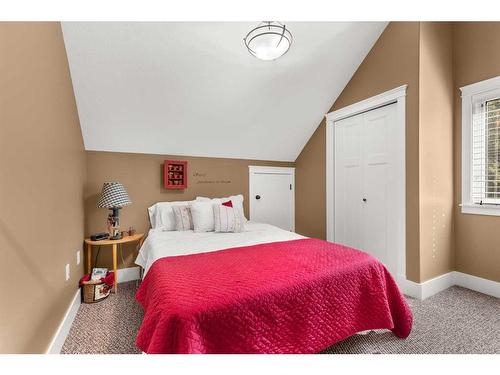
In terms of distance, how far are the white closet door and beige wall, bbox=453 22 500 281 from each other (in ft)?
3.12

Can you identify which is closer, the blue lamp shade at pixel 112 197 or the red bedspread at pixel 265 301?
the red bedspread at pixel 265 301

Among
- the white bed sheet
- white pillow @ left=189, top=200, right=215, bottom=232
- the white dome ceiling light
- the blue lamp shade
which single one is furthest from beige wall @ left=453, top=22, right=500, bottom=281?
the blue lamp shade

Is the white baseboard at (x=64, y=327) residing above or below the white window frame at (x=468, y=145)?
below

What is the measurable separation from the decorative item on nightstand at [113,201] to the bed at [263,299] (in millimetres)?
830

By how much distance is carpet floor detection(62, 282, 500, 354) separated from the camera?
1.60m

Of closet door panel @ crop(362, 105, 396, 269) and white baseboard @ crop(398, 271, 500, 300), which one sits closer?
white baseboard @ crop(398, 271, 500, 300)

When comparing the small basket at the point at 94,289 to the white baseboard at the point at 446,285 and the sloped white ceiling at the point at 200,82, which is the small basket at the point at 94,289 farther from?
the white baseboard at the point at 446,285

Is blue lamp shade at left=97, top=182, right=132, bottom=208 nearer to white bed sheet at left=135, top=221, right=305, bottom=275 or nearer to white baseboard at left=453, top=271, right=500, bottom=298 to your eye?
white bed sheet at left=135, top=221, right=305, bottom=275

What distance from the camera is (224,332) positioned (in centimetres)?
113

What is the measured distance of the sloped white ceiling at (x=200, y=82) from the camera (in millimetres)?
2049

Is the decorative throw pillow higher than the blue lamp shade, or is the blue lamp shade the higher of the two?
the blue lamp shade

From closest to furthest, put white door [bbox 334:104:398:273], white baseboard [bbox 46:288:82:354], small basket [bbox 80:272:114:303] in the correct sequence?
white baseboard [bbox 46:288:82:354]
small basket [bbox 80:272:114:303]
white door [bbox 334:104:398:273]

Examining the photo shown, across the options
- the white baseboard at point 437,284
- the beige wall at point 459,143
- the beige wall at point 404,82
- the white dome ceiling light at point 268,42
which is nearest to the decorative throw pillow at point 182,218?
the white dome ceiling light at point 268,42

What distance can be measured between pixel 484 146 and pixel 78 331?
398cm
